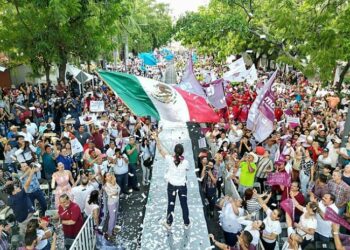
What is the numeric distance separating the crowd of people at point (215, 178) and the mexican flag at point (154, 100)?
109 cm

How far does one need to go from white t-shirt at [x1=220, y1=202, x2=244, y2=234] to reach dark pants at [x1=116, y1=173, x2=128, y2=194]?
3.48m

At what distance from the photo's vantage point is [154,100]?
25.8 feet

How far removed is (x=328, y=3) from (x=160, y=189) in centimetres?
810

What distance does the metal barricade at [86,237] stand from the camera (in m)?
6.61

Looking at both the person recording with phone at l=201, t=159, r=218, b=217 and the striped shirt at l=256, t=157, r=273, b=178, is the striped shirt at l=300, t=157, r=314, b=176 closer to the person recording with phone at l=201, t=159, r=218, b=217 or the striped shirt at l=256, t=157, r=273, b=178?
the striped shirt at l=256, t=157, r=273, b=178

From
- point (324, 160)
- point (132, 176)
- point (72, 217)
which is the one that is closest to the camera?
point (72, 217)

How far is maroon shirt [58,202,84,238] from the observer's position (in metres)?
6.92

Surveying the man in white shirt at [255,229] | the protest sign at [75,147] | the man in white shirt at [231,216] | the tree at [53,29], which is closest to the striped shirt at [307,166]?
the man in white shirt at [231,216]

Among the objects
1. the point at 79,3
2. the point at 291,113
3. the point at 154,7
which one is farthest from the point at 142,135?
the point at 154,7

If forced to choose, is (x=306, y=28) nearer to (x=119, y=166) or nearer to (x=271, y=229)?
(x=119, y=166)

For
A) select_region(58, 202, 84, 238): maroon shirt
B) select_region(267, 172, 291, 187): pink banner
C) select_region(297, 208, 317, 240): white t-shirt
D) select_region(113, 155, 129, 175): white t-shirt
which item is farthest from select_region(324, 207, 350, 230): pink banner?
select_region(113, 155, 129, 175): white t-shirt

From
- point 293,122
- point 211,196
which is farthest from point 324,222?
point 293,122

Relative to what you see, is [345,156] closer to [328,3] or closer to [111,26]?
[328,3]

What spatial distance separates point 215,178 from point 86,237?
3301mm
